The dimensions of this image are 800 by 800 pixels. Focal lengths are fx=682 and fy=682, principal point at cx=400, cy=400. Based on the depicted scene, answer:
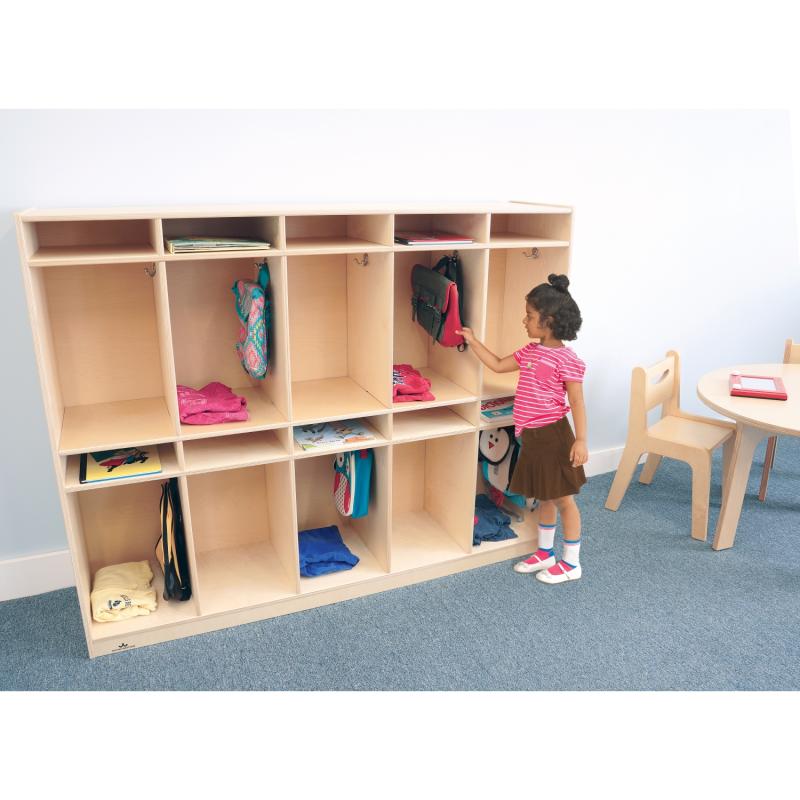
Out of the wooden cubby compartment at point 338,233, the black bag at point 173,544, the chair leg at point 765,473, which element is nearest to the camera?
the wooden cubby compartment at point 338,233

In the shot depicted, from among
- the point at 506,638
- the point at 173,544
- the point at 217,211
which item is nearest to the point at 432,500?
the point at 506,638

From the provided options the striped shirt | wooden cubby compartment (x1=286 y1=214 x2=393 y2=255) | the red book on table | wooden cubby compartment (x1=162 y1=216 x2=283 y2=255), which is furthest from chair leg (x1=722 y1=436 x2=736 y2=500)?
wooden cubby compartment (x1=162 y1=216 x2=283 y2=255)

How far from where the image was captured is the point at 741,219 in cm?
407

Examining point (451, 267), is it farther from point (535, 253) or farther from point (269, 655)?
point (269, 655)

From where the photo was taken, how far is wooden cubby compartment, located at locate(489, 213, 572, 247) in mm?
2793

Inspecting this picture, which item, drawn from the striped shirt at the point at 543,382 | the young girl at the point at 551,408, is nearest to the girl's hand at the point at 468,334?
the young girl at the point at 551,408

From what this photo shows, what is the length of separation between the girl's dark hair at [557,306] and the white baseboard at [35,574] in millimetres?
2176

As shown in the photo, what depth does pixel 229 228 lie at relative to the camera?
2.62 meters

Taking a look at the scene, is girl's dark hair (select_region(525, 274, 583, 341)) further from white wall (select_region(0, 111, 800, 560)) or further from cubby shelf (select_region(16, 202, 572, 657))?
white wall (select_region(0, 111, 800, 560))

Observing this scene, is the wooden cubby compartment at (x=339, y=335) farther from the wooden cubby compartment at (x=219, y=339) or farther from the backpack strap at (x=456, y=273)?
the backpack strap at (x=456, y=273)

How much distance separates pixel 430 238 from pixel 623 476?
1718mm

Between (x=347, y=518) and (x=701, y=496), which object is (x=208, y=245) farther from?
(x=701, y=496)

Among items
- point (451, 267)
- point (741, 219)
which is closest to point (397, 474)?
point (451, 267)

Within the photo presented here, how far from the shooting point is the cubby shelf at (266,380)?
2.39 m
